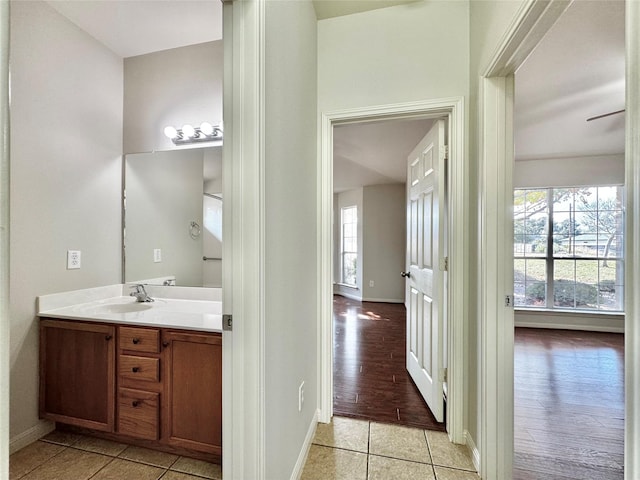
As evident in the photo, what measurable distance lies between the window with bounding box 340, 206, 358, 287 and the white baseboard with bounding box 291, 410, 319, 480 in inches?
178

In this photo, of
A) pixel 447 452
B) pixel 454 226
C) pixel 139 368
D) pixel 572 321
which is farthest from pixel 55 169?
pixel 572 321

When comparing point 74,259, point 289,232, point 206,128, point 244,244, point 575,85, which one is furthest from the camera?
point 575,85

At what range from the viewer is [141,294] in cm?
213

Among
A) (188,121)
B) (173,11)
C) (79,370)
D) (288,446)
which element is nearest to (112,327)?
(79,370)

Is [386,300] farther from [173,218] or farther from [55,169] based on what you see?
[55,169]

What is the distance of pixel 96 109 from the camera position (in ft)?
7.00

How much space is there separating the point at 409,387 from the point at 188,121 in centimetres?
280

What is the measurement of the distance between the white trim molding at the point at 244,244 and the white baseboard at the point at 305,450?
55 centimetres

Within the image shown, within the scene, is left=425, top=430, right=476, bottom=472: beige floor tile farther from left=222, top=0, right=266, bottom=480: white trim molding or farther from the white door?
left=222, top=0, right=266, bottom=480: white trim molding

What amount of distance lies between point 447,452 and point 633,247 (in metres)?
1.63

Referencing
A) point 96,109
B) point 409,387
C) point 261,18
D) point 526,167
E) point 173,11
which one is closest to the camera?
point 261,18

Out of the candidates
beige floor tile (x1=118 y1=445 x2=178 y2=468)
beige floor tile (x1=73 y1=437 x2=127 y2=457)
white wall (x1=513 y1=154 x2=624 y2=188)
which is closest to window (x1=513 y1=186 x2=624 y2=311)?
white wall (x1=513 y1=154 x2=624 y2=188)

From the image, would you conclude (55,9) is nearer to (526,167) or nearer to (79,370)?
(79,370)

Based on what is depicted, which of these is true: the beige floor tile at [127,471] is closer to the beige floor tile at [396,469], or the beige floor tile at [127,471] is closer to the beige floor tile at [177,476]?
the beige floor tile at [177,476]
